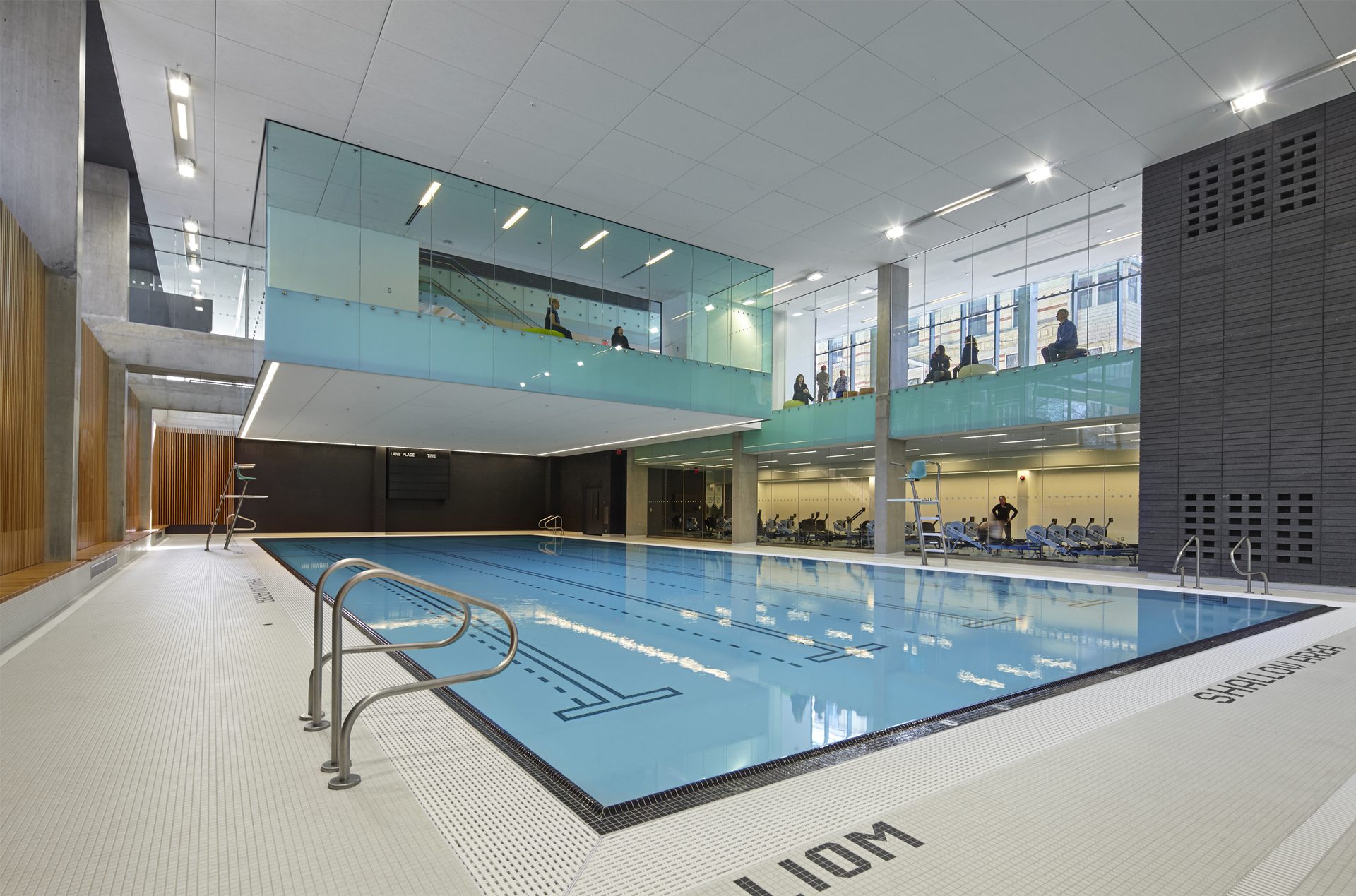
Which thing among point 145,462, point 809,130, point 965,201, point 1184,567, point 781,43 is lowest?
point 1184,567

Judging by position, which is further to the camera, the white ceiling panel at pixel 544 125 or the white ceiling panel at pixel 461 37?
the white ceiling panel at pixel 544 125

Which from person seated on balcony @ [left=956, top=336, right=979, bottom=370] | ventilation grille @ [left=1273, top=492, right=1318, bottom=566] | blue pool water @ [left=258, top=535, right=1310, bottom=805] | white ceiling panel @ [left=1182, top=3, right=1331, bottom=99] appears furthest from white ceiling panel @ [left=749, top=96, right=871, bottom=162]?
ventilation grille @ [left=1273, top=492, right=1318, bottom=566]

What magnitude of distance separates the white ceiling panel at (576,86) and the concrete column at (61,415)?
5.41 m

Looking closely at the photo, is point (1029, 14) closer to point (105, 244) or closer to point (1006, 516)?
point (1006, 516)

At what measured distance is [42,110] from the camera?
627 centimetres

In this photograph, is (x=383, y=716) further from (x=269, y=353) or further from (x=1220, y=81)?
(x=1220, y=81)

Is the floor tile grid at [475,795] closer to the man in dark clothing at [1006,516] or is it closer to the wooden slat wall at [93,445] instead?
the wooden slat wall at [93,445]

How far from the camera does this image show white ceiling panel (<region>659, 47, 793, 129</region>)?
7980 millimetres

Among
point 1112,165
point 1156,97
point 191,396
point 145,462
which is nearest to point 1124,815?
point 1156,97

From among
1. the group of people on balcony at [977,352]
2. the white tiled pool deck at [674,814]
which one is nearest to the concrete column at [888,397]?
the group of people on balcony at [977,352]

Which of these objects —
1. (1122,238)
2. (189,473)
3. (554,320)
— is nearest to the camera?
(1122,238)

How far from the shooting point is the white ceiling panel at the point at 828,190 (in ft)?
35.2

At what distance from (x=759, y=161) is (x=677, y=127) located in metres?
1.53

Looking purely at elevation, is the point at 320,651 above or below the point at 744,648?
above
